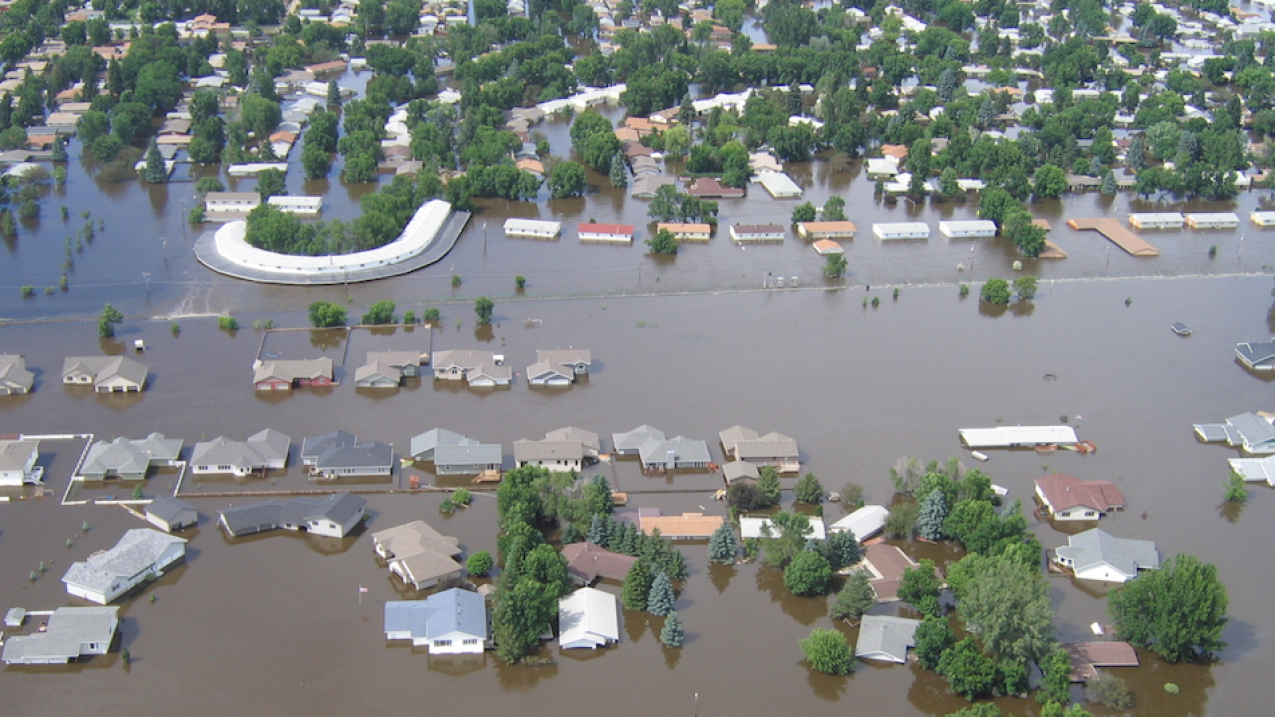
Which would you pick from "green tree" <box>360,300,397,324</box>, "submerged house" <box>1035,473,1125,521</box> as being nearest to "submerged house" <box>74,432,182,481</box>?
"green tree" <box>360,300,397,324</box>

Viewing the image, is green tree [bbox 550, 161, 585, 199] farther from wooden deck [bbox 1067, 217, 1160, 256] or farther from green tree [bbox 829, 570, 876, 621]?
green tree [bbox 829, 570, 876, 621]

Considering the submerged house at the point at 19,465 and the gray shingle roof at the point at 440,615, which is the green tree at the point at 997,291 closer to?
the gray shingle roof at the point at 440,615

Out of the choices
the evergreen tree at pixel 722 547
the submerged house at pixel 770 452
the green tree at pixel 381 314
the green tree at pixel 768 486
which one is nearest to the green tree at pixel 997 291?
the submerged house at pixel 770 452

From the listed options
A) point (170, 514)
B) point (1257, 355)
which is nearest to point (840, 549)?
point (170, 514)

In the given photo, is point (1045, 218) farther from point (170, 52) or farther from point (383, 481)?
point (170, 52)

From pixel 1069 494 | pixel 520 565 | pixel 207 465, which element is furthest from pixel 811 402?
pixel 207 465

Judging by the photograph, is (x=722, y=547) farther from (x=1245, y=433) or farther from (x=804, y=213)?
(x=804, y=213)
